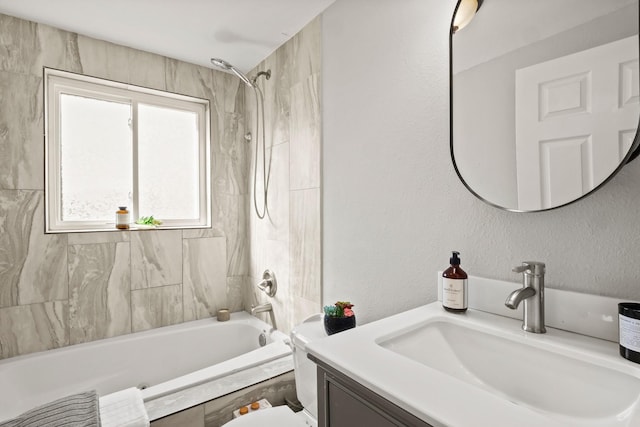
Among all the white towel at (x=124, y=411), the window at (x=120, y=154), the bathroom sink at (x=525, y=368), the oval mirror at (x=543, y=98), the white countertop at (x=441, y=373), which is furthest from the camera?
the window at (x=120, y=154)

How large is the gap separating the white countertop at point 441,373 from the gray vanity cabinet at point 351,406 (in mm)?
17

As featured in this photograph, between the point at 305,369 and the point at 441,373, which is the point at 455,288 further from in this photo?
the point at 305,369

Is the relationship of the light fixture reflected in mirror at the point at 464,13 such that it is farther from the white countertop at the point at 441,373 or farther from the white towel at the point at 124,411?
the white towel at the point at 124,411

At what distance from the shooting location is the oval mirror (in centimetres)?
76

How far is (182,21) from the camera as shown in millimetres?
1828

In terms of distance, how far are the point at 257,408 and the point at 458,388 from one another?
117cm

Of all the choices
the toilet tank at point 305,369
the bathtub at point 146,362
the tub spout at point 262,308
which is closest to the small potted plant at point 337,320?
the toilet tank at point 305,369

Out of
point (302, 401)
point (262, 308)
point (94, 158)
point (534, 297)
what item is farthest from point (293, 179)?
point (534, 297)

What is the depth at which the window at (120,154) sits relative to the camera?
6.44 ft

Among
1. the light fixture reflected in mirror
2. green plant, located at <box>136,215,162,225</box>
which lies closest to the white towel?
green plant, located at <box>136,215,162,225</box>

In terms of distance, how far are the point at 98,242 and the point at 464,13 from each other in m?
2.23

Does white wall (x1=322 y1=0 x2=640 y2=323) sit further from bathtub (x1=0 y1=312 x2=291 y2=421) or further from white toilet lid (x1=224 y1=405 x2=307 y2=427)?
bathtub (x1=0 y1=312 x2=291 y2=421)

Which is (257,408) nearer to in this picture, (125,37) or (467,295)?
(467,295)

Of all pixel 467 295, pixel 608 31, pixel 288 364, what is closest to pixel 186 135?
pixel 288 364
